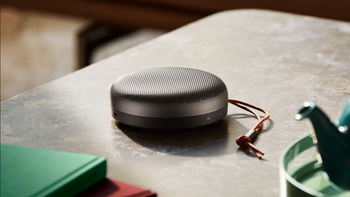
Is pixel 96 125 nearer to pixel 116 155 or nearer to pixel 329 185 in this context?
pixel 116 155

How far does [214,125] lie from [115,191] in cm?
20

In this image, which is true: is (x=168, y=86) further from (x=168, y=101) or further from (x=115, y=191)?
(x=115, y=191)

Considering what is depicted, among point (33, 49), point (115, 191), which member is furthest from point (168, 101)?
point (33, 49)

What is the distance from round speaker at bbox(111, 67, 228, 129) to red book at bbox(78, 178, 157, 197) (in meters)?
0.12

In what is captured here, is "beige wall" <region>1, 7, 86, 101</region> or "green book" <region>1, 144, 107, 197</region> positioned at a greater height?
"green book" <region>1, 144, 107, 197</region>

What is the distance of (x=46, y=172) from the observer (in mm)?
402

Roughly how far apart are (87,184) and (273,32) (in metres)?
0.75

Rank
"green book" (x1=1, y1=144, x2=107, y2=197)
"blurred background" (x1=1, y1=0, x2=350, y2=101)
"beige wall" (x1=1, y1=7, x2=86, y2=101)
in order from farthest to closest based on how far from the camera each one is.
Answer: "beige wall" (x1=1, y1=7, x2=86, y2=101)
"blurred background" (x1=1, y1=0, x2=350, y2=101)
"green book" (x1=1, y1=144, x2=107, y2=197)

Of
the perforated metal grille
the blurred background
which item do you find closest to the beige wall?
the blurred background

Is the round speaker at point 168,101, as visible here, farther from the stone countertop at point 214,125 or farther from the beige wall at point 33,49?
the beige wall at point 33,49

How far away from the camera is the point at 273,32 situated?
1.05 m

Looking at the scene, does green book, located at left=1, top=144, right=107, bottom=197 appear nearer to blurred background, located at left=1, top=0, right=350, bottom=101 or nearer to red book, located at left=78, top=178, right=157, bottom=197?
red book, located at left=78, top=178, right=157, bottom=197

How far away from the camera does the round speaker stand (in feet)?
1.71

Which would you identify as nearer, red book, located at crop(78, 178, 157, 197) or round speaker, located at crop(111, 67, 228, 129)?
red book, located at crop(78, 178, 157, 197)
